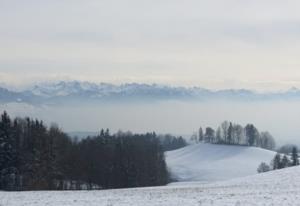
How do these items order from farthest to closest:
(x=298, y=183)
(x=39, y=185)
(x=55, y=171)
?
(x=55, y=171) < (x=39, y=185) < (x=298, y=183)

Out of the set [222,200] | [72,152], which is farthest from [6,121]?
[222,200]

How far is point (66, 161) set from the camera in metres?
93.1

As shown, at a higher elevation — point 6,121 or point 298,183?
point 6,121

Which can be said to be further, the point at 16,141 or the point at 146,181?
the point at 146,181

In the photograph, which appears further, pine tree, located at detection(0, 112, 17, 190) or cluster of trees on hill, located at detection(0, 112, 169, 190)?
cluster of trees on hill, located at detection(0, 112, 169, 190)

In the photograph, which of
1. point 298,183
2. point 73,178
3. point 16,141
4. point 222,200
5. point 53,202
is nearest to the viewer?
point 222,200

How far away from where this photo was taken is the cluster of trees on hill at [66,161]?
7662 centimetres

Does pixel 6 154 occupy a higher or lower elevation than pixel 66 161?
higher

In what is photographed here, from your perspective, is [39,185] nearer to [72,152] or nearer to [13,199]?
[72,152]

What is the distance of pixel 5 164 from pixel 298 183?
4533 centimetres

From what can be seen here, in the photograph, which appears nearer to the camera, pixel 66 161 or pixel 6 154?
pixel 6 154

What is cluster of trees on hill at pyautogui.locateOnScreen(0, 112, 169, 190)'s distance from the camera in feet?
251

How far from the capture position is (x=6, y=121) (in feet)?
246

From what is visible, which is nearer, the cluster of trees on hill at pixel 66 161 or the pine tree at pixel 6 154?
the pine tree at pixel 6 154
